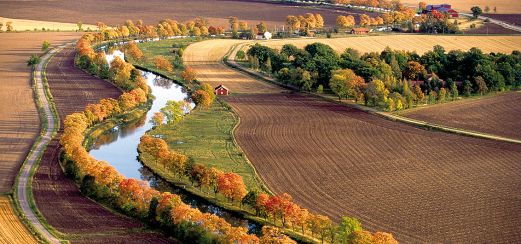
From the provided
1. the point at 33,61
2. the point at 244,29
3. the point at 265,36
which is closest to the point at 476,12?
the point at 265,36

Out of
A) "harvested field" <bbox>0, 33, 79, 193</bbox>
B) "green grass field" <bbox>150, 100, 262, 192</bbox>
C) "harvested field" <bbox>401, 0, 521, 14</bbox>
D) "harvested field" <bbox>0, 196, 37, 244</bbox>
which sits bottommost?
"green grass field" <bbox>150, 100, 262, 192</bbox>

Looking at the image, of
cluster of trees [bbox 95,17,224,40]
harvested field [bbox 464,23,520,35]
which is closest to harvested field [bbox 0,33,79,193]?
cluster of trees [bbox 95,17,224,40]

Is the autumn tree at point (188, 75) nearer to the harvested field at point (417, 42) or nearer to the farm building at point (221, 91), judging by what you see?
the farm building at point (221, 91)

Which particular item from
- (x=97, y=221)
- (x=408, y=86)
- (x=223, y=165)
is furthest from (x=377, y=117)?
(x=97, y=221)

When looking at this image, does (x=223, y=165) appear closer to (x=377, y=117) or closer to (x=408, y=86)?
(x=377, y=117)

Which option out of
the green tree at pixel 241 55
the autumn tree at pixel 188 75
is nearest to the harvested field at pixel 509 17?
the green tree at pixel 241 55

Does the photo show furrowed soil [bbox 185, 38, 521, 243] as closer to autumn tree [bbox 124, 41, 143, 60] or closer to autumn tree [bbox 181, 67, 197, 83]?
autumn tree [bbox 181, 67, 197, 83]

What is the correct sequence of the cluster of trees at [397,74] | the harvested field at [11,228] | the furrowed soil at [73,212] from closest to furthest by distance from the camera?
the harvested field at [11,228] → the furrowed soil at [73,212] → the cluster of trees at [397,74]
